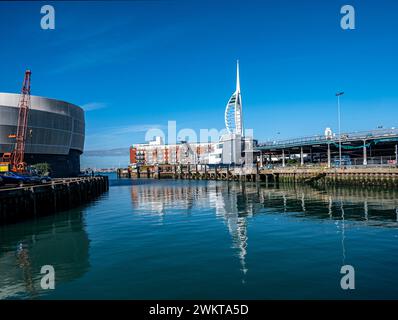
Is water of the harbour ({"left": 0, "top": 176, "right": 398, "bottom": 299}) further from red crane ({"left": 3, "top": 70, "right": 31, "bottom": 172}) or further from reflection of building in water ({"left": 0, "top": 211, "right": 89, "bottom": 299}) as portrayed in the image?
red crane ({"left": 3, "top": 70, "right": 31, "bottom": 172})

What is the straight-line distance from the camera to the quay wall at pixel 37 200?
3312cm

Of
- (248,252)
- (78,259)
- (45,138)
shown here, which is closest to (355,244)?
(248,252)

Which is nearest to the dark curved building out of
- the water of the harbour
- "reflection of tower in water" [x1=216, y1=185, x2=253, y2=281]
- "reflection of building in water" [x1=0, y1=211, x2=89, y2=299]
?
the water of the harbour

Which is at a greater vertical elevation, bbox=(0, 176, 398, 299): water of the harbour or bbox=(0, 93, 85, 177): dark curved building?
bbox=(0, 93, 85, 177): dark curved building

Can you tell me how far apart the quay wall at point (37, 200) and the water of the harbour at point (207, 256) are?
88.9 inches

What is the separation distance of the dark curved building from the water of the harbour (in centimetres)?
7891

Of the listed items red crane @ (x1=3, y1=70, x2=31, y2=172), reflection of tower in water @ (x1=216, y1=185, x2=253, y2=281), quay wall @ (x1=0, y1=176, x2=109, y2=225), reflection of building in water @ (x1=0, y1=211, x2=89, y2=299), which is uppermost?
red crane @ (x1=3, y1=70, x2=31, y2=172)

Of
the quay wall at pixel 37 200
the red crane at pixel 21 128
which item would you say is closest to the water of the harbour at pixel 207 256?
the quay wall at pixel 37 200

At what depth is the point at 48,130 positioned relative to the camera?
114188 millimetres

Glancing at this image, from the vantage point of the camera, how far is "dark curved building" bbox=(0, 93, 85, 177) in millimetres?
100688

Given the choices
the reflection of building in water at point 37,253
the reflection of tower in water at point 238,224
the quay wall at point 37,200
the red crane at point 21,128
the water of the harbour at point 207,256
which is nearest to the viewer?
the water of the harbour at point 207,256

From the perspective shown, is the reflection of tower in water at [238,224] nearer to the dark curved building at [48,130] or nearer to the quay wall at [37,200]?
the quay wall at [37,200]

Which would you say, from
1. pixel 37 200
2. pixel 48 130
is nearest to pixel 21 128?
pixel 48 130

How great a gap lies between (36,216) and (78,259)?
68.3 feet
